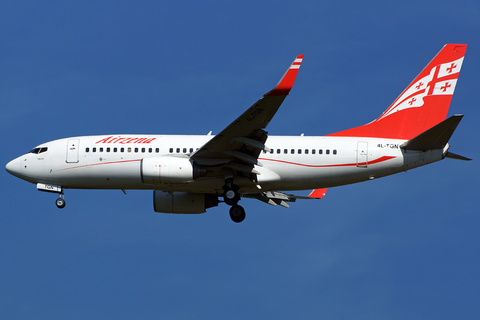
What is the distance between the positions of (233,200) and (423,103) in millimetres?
11561

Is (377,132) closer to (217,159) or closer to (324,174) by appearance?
(324,174)

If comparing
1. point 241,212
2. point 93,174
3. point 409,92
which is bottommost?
point 241,212

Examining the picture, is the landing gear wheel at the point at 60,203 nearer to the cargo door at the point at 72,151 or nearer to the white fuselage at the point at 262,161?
the white fuselage at the point at 262,161

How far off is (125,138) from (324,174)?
10.5 metres

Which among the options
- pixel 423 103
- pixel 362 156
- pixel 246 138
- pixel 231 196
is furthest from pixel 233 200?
pixel 423 103

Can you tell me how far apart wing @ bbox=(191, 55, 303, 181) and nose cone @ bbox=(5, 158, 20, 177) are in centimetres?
1011

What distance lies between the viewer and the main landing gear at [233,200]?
33.2m

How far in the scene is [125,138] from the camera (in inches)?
1361

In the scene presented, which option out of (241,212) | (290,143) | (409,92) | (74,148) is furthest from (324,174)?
(74,148)

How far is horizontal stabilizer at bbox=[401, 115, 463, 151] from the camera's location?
30531 mm

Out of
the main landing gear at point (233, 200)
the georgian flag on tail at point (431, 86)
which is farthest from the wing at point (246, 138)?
the georgian flag on tail at point (431, 86)

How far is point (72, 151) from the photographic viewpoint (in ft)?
113

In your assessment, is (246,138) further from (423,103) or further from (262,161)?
(423,103)

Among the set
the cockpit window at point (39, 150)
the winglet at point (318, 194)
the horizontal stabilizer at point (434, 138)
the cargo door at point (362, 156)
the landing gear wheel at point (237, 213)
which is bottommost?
the landing gear wheel at point (237, 213)
